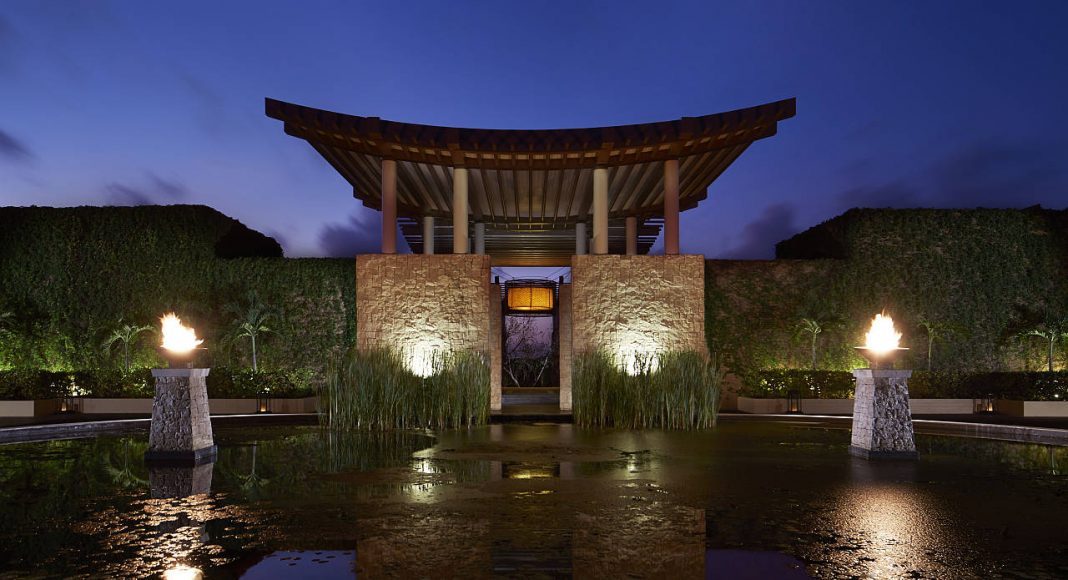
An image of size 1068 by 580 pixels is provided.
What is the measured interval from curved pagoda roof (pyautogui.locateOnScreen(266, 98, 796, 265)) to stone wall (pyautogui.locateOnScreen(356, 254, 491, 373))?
196 cm

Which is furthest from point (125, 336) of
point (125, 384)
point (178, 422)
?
point (178, 422)

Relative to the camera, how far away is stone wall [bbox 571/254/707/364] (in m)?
12.0

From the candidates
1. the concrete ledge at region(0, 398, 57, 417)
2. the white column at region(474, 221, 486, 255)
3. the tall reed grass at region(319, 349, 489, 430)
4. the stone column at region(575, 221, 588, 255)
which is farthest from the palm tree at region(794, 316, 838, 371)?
the concrete ledge at region(0, 398, 57, 417)

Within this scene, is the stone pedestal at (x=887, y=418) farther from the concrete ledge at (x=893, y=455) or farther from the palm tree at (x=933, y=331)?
the palm tree at (x=933, y=331)

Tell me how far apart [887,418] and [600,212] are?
677 cm

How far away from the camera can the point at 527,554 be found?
335 cm

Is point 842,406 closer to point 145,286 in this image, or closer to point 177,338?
point 177,338

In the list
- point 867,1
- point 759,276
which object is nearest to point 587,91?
point 867,1

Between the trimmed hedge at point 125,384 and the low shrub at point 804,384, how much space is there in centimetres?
819

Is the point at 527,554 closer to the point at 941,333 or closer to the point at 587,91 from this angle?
the point at 941,333

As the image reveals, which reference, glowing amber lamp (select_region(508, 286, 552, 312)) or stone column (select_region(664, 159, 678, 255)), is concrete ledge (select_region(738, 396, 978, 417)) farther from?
glowing amber lamp (select_region(508, 286, 552, 312))

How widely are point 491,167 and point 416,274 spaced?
2.46 m

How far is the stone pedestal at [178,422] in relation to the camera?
20.9 feet

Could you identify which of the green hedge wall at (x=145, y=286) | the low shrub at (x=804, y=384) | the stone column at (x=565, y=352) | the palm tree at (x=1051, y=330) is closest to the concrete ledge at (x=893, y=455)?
the low shrub at (x=804, y=384)
